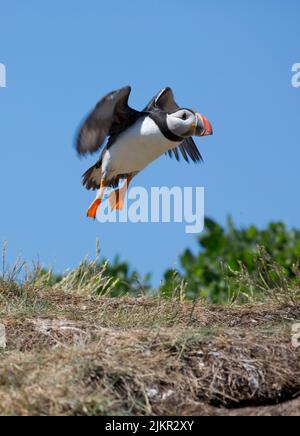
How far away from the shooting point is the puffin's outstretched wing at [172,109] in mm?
10648

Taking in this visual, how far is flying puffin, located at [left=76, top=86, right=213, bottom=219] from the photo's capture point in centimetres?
964

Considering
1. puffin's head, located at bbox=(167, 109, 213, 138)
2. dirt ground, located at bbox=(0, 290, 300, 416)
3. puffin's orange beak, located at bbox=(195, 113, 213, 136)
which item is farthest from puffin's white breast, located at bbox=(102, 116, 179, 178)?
dirt ground, located at bbox=(0, 290, 300, 416)

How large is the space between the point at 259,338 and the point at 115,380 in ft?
4.53

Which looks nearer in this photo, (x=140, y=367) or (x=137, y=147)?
(x=140, y=367)

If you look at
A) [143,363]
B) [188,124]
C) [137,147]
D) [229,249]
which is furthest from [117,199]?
[143,363]

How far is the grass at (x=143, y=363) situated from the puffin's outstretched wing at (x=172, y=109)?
3344 mm

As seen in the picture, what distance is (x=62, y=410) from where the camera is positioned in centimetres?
553

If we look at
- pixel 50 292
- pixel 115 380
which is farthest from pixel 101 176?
pixel 115 380

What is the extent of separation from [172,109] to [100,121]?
1.53 metres

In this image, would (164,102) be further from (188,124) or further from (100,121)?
(100,121)

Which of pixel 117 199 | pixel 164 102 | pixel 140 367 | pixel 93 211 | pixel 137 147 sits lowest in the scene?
pixel 140 367

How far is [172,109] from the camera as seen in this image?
1096 cm

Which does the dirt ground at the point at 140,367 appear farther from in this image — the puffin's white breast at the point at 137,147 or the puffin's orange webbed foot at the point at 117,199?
the puffin's orange webbed foot at the point at 117,199
